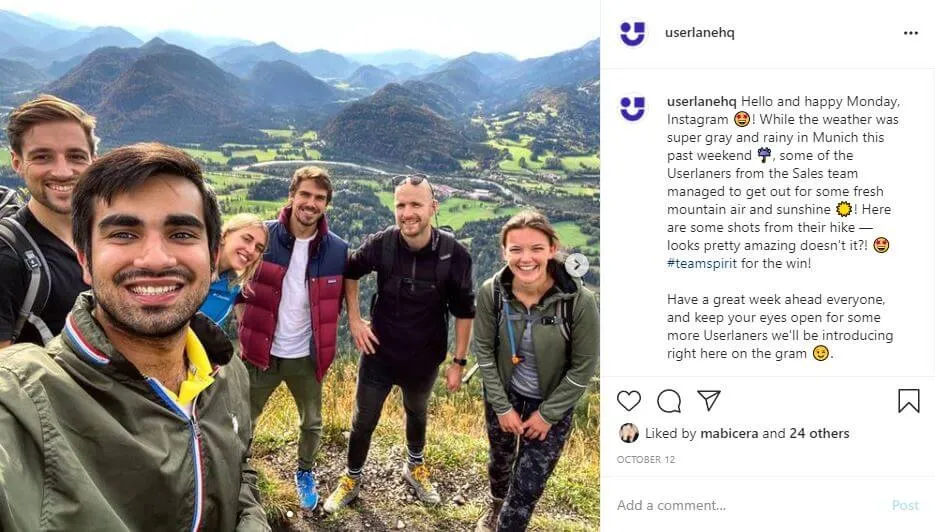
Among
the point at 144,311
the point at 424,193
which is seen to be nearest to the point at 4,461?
the point at 144,311

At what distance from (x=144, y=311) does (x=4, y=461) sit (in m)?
0.45

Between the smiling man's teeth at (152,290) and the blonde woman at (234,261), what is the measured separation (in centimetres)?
140

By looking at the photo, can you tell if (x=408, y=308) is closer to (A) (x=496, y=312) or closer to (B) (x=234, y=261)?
(A) (x=496, y=312)

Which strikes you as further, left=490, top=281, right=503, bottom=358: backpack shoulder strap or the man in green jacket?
left=490, top=281, right=503, bottom=358: backpack shoulder strap

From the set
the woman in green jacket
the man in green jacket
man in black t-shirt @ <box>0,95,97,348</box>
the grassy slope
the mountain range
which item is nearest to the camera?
the man in green jacket

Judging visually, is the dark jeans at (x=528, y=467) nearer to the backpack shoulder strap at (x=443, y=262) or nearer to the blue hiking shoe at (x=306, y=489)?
the backpack shoulder strap at (x=443, y=262)

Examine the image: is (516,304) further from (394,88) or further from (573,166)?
(394,88)

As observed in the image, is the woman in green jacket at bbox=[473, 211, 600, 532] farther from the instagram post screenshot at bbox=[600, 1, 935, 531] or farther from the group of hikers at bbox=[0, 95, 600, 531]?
the instagram post screenshot at bbox=[600, 1, 935, 531]

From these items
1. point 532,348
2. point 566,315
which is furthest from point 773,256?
point 532,348

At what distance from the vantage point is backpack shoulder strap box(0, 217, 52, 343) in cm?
189

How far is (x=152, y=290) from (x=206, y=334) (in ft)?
0.89
